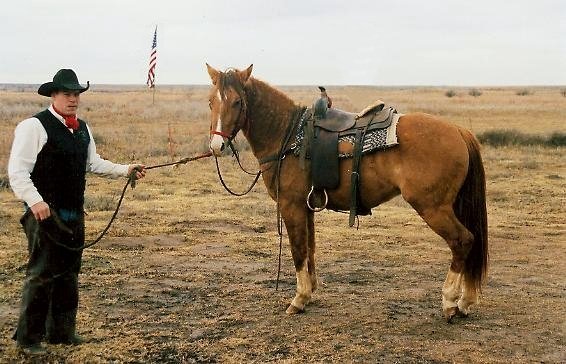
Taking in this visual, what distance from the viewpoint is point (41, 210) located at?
4.52 meters

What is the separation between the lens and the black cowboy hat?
462 cm

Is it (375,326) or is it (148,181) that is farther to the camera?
(148,181)

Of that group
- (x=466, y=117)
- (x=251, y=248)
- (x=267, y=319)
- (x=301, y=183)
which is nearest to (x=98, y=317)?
(x=267, y=319)

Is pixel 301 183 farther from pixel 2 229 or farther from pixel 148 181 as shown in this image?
pixel 148 181

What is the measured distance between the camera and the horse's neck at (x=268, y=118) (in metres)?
6.11

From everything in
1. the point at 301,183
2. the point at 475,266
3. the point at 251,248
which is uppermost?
the point at 301,183

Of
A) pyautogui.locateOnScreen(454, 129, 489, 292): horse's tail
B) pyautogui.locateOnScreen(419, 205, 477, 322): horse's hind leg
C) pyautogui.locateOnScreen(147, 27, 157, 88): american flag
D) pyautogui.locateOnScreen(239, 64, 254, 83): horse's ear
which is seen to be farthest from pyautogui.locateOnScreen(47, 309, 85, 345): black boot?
pyautogui.locateOnScreen(147, 27, 157, 88): american flag

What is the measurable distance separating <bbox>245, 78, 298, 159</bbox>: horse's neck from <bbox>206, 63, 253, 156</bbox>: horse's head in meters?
0.31

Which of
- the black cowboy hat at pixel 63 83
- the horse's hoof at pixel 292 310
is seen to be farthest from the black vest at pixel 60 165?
the horse's hoof at pixel 292 310

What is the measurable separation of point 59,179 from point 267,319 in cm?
236

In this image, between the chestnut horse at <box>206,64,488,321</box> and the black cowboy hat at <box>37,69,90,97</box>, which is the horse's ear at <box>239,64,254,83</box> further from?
the black cowboy hat at <box>37,69,90,97</box>

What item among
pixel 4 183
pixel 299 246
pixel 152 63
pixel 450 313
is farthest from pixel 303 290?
pixel 152 63

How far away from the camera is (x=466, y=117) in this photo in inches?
1377

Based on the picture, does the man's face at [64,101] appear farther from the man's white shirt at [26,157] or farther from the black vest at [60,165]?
the man's white shirt at [26,157]
